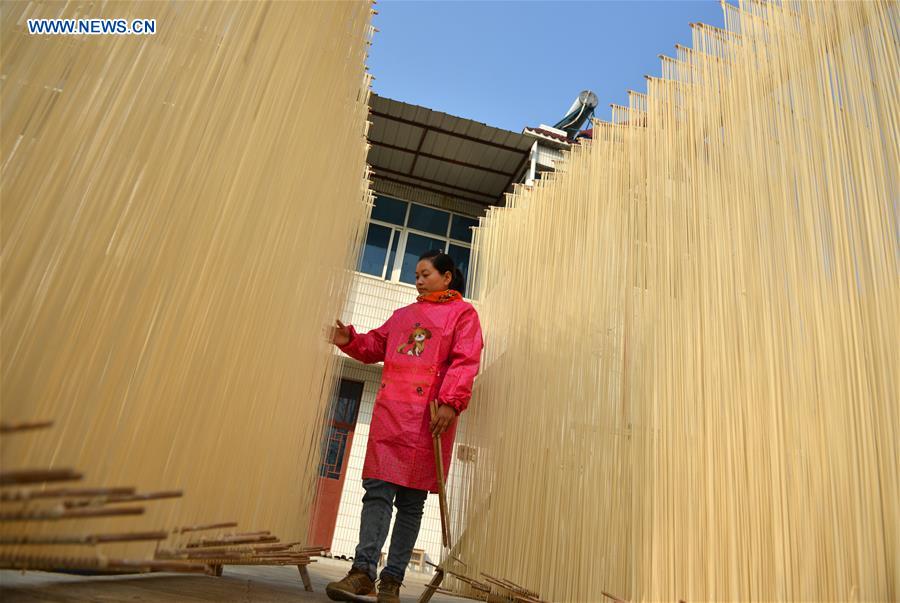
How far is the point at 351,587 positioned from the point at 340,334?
95 centimetres

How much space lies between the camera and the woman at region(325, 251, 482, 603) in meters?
1.91

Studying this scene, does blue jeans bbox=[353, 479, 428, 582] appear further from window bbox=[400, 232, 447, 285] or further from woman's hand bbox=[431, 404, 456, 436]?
window bbox=[400, 232, 447, 285]

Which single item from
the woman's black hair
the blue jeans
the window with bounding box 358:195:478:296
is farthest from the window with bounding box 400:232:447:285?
the blue jeans

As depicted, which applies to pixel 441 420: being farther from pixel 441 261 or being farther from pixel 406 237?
pixel 406 237

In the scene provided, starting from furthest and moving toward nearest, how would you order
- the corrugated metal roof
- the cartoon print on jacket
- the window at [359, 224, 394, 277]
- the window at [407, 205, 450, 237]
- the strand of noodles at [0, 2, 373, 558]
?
the window at [407, 205, 450, 237] → the window at [359, 224, 394, 277] → the corrugated metal roof → the cartoon print on jacket → the strand of noodles at [0, 2, 373, 558]

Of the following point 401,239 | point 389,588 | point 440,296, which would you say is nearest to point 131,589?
point 389,588

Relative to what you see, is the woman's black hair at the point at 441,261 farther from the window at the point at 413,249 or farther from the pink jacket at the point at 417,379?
the window at the point at 413,249

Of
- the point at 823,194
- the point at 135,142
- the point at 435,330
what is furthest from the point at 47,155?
the point at 435,330

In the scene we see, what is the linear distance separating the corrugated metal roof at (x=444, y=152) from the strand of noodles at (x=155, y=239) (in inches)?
208

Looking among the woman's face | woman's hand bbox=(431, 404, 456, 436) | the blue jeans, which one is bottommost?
the blue jeans

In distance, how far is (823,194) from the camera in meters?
1.30

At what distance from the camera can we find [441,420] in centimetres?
204

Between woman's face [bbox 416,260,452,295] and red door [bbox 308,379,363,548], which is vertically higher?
woman's face [bbox 416,260,452,295]
